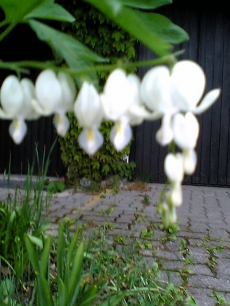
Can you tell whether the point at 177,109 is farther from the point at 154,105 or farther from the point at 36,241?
the point at 36,241

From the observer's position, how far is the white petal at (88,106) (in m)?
0.51

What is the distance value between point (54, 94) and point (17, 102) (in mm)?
58

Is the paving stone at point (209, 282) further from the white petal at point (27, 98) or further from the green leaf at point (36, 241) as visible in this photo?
the white petal at point (27, 98)

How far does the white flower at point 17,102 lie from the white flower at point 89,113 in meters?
0.09

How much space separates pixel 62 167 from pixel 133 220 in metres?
2.26

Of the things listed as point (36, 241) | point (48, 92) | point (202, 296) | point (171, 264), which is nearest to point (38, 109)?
point (48, 92)

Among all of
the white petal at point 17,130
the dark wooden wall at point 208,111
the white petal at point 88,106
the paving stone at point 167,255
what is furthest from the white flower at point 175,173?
the dark wooden wall at point 208,111

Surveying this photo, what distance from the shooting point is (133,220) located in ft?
10.6

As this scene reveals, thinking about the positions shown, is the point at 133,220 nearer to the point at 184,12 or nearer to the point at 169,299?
the point at 169,299

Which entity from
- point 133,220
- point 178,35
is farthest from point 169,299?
point 178,35

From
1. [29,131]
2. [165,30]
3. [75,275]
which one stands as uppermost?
[165,30]

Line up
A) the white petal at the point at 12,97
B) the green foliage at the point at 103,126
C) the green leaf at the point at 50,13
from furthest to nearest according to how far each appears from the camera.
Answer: the green foliage at the point at 103,126 < the green leaf at the point at 50,13 < the white petal at the point at 12,97

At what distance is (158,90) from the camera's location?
49 cm

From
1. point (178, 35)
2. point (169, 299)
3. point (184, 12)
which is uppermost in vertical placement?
point (184, 12)
